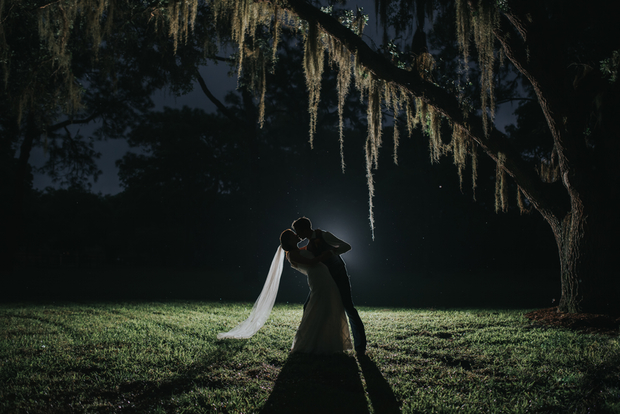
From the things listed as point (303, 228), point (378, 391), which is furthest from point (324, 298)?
point (378, 391)

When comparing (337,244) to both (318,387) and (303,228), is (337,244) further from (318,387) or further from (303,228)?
(318,387)

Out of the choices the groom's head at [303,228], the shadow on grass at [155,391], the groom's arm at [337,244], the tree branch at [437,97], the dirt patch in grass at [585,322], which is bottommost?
the shadow on grass at [155,391]

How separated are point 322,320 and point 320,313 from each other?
3.3 inches

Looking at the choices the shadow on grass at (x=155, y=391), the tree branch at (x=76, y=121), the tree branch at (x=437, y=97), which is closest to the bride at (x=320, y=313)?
the shadow on grass at (x=155, y=391)

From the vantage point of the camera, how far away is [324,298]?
176 inches

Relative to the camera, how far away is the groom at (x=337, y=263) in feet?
14.6

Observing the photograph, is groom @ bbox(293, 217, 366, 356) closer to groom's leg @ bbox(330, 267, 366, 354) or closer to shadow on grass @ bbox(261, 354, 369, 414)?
groom's leg @ bbox(330, 267, 366, 354)

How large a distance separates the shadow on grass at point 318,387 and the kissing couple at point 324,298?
0.18m

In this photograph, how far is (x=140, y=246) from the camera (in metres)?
33.3

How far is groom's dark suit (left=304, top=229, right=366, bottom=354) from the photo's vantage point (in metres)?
4.44

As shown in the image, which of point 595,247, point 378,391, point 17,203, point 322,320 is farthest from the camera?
point 17,203

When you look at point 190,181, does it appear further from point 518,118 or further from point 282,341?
point 282,341

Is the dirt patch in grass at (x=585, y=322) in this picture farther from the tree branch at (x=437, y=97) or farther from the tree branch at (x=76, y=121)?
the tree branch at (x=76, y=121)

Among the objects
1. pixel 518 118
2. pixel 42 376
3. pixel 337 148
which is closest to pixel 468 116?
pixel 42 376
